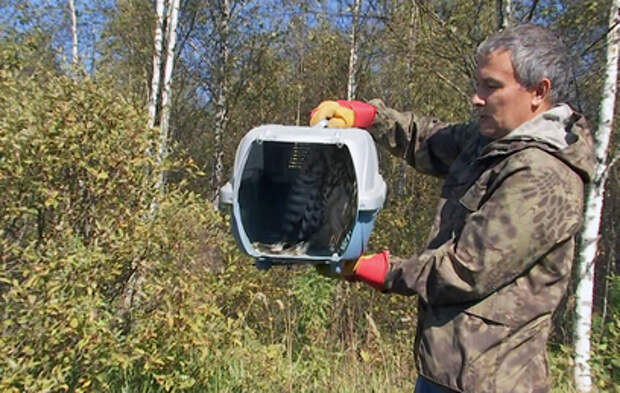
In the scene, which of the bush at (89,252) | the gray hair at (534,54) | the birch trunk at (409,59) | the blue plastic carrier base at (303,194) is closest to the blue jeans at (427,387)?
the blue plastic carrier base at (303,194)

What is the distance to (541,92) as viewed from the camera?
162 cm

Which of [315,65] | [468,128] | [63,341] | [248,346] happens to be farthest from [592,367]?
[315,65]

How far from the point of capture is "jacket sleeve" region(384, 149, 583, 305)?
1473 millimetres

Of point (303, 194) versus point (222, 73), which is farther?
point (222, 73)

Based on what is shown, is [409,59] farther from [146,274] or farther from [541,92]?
[541,92]

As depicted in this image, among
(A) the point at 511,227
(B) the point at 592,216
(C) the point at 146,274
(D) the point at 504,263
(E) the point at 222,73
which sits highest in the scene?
(E) the point at 222,73

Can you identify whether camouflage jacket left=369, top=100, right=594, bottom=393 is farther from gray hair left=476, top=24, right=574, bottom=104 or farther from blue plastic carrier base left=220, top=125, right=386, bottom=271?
blue plastic carrier base left=220, top=125, right=386, bottom=271

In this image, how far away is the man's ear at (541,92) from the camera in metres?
1.60

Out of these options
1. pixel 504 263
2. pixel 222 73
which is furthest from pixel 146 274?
pixel 222 73

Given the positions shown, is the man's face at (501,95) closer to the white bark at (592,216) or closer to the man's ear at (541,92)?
the man's ear at (541,92)

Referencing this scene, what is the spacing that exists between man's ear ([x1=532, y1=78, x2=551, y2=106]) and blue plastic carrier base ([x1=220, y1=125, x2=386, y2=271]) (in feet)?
1.79

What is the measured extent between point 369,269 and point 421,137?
697 mm

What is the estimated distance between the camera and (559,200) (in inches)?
58.2

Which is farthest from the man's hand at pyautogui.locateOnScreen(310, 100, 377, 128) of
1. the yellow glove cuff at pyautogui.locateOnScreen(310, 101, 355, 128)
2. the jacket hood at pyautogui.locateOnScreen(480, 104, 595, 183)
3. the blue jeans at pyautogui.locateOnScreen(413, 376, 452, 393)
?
the blue jeans at pyautogui.locateOnScreen(413, 376, 452, 393)
